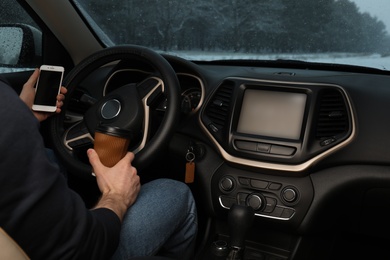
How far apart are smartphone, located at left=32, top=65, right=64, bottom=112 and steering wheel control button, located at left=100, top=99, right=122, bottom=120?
19 centimetres

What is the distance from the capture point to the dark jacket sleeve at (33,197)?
0.96m

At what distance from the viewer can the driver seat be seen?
3.21ft

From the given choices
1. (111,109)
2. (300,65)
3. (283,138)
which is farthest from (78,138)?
(300,65)

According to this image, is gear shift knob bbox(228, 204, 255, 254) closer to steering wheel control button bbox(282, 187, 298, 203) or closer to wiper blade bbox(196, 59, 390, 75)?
steering wheel control button bbox(282, 187, 298, 203)

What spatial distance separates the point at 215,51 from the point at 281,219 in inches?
38.7

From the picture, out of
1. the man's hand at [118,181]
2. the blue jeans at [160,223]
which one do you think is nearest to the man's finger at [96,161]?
the man's hand at [118,181]

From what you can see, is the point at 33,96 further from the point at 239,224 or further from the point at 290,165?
the point at 290,165

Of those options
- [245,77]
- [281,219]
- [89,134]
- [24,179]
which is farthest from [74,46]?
[24,179]

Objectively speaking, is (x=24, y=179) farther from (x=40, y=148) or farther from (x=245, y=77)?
(x=245, y=77)

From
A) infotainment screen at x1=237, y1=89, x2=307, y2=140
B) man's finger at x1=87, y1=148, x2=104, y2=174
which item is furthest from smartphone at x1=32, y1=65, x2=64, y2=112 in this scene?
infotainment screen at x1=237, y1=89, x2=307, y2=140

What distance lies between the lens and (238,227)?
1.88 meters

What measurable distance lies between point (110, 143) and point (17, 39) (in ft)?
4.29

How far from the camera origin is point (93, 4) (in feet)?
8.68

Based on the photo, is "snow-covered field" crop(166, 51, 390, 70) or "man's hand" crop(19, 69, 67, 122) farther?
"snow-covered field" crop(166, 51, 390, 70)
